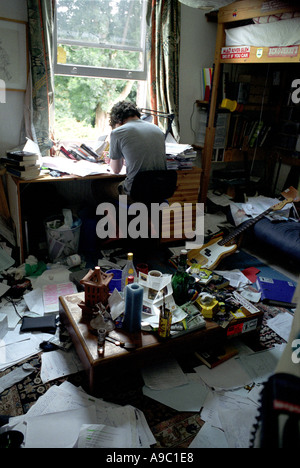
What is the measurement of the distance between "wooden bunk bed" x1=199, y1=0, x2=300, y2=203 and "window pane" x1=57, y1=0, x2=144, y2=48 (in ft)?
2.41

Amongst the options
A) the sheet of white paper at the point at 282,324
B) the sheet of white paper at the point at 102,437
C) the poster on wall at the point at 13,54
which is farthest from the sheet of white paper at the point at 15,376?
the poster on wall at the point at 13,54

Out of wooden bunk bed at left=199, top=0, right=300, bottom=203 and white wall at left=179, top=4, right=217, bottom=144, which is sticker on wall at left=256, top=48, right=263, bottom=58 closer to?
wooden bunk bed at left=199, top=0, right=300, bottom=203

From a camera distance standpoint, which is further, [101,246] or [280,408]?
[101,246]

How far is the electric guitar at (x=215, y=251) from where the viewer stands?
9.03 feet

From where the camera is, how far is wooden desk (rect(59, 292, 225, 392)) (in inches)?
59.7

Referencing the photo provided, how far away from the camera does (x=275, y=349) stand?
200 cm

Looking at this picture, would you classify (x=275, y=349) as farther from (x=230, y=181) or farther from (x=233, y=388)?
(x=230, y=181)

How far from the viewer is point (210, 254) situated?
9.27 feet

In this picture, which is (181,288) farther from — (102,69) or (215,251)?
(102,69)

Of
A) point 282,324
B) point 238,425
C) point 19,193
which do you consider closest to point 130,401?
point 238,425

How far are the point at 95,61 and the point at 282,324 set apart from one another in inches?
101

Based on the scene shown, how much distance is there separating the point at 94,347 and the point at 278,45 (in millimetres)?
2441

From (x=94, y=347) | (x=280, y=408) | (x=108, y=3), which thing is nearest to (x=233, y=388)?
(x=94, y=347)
